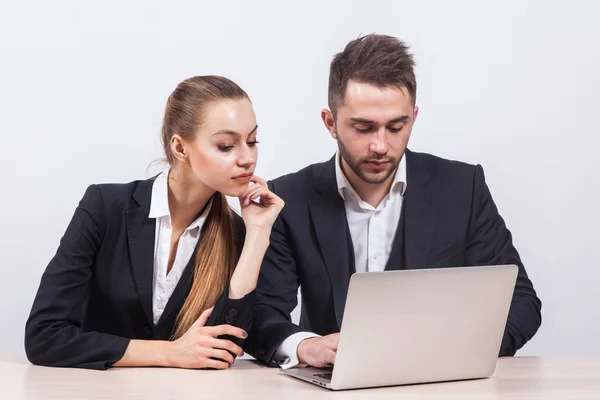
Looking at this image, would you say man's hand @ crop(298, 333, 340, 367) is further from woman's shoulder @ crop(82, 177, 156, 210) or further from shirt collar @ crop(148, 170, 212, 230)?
woman's shoulder @ crop(82, 177, 156, 210)

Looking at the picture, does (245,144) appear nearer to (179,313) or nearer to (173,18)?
(179,313)

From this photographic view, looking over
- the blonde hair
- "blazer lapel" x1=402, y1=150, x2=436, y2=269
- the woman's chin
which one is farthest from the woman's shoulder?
"blazer lapel" x1=402, y1=150, x2=436, y2=269

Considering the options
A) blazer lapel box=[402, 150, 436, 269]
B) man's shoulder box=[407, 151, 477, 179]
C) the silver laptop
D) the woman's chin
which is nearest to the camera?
the silver laptop

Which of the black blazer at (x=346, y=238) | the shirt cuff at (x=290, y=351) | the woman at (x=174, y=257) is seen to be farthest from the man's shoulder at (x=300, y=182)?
the shirt cuff at (x=290, y=351)

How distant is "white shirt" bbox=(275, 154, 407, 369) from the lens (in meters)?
2.69

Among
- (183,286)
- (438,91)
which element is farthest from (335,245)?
(438,91)

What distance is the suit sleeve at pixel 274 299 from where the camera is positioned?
91.0 inches

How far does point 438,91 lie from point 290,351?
1707 mm

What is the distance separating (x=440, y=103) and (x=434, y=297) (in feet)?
6.06

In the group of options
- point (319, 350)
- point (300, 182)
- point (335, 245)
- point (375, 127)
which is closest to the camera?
point (319, 350)

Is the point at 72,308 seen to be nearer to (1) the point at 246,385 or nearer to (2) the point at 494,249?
(1) the point at 246,385

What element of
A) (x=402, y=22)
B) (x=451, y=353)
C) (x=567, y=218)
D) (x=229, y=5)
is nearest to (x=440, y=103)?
(x=402, y=22)

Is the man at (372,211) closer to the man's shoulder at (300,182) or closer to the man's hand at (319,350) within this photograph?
the man's shoulder at (300,182)

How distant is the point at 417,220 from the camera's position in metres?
2.67
